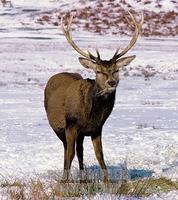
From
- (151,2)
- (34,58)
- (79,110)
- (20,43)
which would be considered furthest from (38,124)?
(151,2)

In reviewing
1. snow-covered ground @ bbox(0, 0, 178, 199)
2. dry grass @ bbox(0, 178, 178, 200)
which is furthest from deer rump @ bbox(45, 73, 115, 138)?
dry grass @ bbox(0, 178, 178, 200)

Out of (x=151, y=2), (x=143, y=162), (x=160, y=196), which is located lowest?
(x=151, y=2)

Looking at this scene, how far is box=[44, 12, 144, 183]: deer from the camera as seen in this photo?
8844 mm

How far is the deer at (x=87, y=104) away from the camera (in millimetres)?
8844

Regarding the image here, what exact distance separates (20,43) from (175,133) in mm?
23236

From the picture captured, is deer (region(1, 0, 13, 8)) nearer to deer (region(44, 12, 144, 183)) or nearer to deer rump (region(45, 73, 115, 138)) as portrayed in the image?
deer rump (region(45, 73, 115, 138))

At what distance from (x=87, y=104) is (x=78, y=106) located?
16 cm

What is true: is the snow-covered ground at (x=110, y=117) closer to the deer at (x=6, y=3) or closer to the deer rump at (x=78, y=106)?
the deer rump at (x=78, y=106)

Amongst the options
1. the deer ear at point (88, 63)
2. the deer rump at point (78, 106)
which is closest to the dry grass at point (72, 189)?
the deer rump at point (78, 106)

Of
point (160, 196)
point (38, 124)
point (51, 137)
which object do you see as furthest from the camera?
point (38, 124)

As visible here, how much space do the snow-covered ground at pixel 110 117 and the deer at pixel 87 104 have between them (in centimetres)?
84

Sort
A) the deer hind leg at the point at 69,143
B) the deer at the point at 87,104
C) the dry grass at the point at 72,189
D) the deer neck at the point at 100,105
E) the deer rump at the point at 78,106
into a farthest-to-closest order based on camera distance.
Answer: the deer hind leg at the point at 69,143
the deer rump at the point at 78,106
the deer neck at the point at 100,105
the deer at the point at 87,104
the dry grass at the point at 72,189

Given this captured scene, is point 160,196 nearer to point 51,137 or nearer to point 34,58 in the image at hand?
point 51,137

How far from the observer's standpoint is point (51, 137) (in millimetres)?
13875
